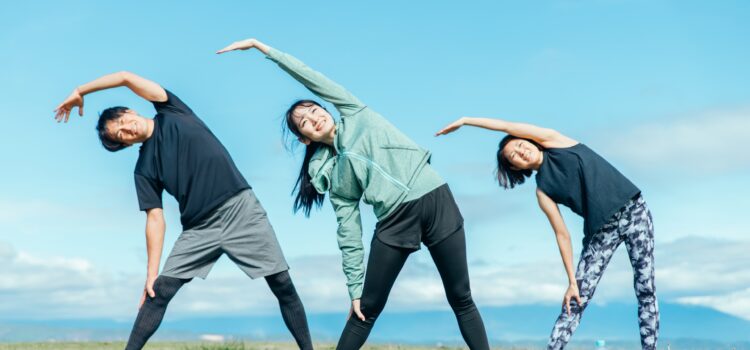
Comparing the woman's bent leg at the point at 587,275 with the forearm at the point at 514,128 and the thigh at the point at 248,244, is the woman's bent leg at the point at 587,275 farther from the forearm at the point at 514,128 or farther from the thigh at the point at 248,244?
the thigh at the point at 248,244

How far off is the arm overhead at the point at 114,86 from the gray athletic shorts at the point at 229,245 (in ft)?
3.52

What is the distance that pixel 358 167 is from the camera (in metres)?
5.87

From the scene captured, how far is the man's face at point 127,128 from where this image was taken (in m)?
6.51

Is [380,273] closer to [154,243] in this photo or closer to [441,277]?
[441,277]

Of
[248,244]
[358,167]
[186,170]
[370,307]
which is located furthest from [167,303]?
[358,167]

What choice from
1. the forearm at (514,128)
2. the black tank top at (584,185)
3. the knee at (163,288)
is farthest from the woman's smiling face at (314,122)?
the black tank top at (584,185)

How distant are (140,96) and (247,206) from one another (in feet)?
4.10

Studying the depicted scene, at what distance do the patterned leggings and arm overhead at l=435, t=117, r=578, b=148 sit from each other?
2.44ft

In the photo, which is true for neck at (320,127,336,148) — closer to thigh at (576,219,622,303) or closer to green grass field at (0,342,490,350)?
thigh at (576,219,622,303)

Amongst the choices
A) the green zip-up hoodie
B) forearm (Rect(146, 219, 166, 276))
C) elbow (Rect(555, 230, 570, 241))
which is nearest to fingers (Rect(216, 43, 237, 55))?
the green zip-up hoodie

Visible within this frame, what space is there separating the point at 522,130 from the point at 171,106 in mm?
2848

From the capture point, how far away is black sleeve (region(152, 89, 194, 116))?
6766 mm

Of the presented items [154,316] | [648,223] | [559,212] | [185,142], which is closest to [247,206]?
→ [185,142]

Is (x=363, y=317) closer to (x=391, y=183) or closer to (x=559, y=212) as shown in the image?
(x=391, y=183)
